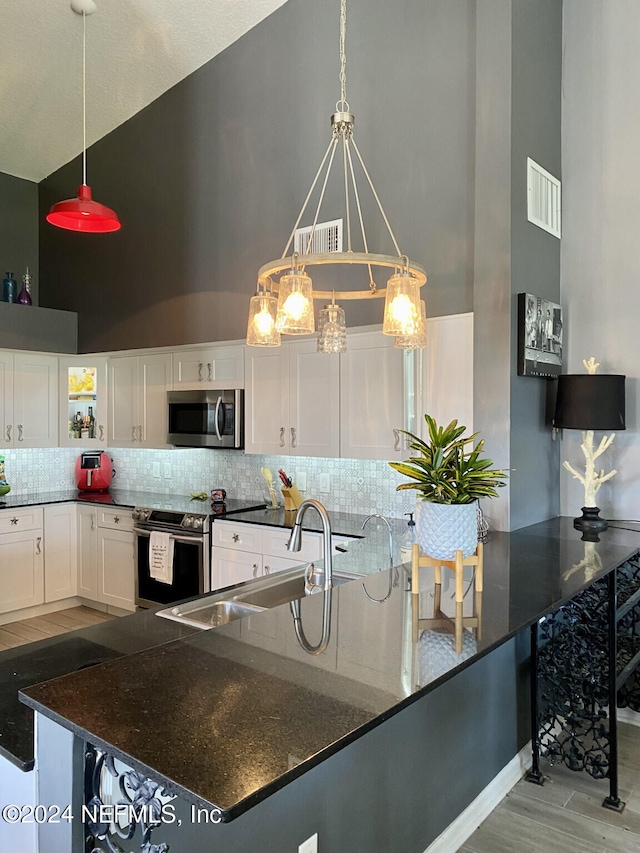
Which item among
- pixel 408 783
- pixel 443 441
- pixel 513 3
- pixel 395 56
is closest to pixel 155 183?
pixel 395 56

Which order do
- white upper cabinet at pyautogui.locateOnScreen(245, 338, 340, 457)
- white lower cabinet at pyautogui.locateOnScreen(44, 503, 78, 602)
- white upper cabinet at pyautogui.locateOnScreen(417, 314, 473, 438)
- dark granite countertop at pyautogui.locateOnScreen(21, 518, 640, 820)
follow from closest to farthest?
dark granite countertop at pyautogui.locateOnScreen(21, 518, 640, 820)
white upper cabinet at pyautogui.locateOnScreen(417, 314, 473, 438)
white upper cabinet at pyautogui.locateOnScreen(245, 338, 340, 457)
white lower cabinet at pyautogui.locateOnScreen(44, 503, 78, 602)

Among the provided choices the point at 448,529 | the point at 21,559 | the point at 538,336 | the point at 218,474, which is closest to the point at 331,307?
the point at 448,529

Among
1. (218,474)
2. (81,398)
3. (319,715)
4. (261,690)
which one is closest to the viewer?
(319,715)

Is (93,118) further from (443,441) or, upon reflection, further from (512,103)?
(443,441)

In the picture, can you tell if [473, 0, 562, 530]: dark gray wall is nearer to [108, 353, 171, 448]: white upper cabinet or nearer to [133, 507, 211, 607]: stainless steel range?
[133, 507, 211, 607]: stainless steel range

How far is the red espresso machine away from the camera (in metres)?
5.59

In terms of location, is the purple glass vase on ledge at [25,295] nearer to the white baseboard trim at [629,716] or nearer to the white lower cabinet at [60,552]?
the white lower cabinet at [60,552]

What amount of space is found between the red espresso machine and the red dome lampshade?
111 inches

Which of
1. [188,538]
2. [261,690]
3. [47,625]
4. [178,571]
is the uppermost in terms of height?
[261,690]

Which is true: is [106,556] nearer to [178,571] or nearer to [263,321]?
[178,571]

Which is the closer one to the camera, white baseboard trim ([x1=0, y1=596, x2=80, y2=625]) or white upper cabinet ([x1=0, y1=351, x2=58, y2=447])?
white baseboard trim ([x1=0, y1=596, x2=80, y2=625])

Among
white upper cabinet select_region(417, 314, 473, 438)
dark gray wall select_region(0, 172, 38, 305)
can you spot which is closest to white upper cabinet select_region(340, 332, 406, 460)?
white upper cabinet select_region(417, 314, 473, 438)

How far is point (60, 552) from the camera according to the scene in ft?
16.8

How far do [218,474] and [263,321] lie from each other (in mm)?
3047
